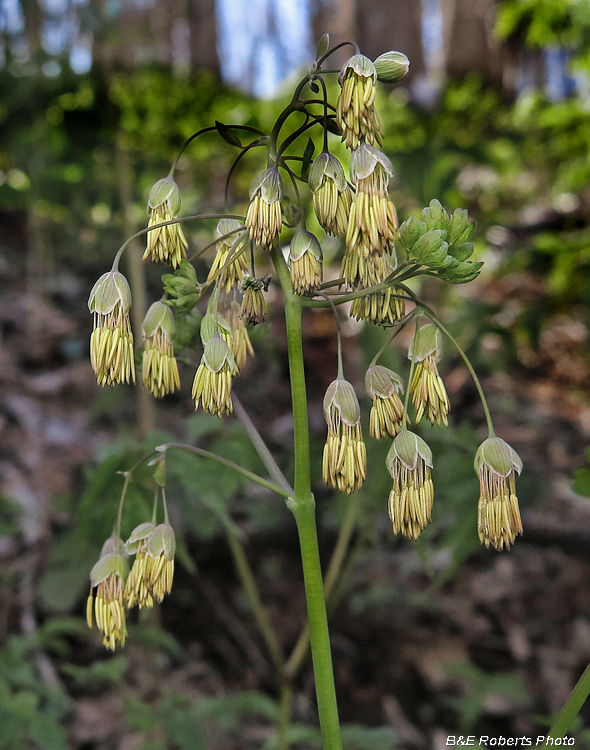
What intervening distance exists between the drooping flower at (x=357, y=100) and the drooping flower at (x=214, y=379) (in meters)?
0.37

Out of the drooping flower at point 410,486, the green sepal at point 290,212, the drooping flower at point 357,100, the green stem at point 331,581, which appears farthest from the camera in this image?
the green stem at point 331,581

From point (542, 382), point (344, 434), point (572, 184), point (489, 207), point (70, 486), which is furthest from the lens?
point (489, 207)

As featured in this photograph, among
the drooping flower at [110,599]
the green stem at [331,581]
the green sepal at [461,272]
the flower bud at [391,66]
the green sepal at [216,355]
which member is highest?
the flower bud at [391,66]

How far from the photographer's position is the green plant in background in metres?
0.92

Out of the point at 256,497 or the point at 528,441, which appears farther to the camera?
the point at 528,441

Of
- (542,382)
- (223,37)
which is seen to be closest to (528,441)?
(542,382)

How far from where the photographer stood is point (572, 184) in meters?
4.49

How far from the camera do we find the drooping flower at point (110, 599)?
3.65 ft

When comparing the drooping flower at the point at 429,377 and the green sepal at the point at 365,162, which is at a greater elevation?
the green sepal at the point at 365,162

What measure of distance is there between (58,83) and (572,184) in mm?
3464

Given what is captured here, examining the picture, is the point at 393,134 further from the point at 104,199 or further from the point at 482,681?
the point at 482,681

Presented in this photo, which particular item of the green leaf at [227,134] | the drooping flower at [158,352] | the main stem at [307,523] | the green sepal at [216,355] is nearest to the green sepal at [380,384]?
the main stem at [307,523]

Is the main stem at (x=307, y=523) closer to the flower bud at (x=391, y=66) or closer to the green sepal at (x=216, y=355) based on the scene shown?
the green sepal at (x=216, y=355)

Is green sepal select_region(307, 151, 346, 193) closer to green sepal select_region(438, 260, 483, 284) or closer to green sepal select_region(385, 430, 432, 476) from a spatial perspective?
green sepal select_region(438, 260, 483, 284)
